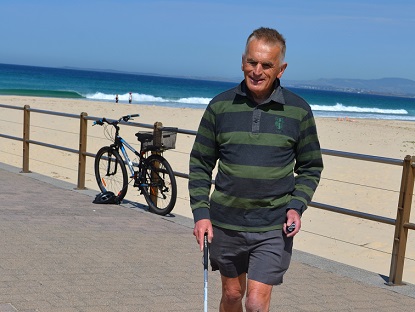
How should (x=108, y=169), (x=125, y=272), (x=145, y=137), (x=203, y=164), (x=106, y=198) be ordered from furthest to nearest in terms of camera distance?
(x=108, y=169) < (x=106, y=198) < (x=145, y=137) < (x=125, y=272) < (x=203, y=164)

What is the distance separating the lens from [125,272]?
6.28 m

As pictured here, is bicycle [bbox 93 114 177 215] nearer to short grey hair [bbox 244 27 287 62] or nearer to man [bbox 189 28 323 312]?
man [bbox 189 28 323 312]

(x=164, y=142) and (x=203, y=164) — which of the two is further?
(x=164, y=142)

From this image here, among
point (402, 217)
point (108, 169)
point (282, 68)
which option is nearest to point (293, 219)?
point (282, 68)

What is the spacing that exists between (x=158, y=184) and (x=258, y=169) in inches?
221

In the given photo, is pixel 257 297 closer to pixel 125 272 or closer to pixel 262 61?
pixel 262 61

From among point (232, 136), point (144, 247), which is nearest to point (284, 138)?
point (232, 136)

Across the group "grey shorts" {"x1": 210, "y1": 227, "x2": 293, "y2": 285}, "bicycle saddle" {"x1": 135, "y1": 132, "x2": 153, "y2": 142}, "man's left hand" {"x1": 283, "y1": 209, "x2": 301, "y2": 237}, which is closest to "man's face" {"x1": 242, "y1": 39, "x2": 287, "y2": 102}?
"man's left hand" {"x1": 283, "y1": 209, "x2": 301, "y2": 237}

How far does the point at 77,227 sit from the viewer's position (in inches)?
314

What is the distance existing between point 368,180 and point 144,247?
28.2 ft

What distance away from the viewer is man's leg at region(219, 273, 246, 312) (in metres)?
3.74

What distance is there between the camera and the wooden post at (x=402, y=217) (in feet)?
20.9

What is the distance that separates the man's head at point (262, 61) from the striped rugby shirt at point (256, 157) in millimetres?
57

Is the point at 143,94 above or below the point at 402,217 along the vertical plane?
below
